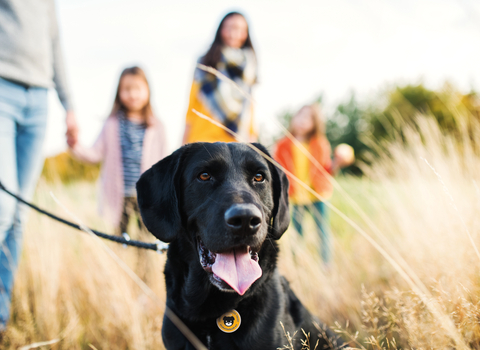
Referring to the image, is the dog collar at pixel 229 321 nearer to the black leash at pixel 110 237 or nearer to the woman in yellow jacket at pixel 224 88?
the black leash at pixel 110 237

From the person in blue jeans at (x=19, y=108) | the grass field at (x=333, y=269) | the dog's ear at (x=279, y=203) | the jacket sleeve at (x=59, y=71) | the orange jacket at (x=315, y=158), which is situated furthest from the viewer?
the orange jacket at (x=315, y=158)

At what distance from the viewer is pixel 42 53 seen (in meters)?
2.18

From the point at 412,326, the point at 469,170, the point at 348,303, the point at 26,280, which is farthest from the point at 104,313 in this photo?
the point at 469,170

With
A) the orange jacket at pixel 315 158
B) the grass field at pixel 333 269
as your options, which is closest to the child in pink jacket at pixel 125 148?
the grass field at pixel 333 269

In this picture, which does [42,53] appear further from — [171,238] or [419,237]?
[419,237]

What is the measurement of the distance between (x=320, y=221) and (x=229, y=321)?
256 cm

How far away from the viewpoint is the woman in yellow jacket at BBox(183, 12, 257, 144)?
10.3 ft

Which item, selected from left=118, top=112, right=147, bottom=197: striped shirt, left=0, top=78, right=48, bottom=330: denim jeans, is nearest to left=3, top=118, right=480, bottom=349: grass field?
left=0, top=78, right=48, bottom=330: denim jeans

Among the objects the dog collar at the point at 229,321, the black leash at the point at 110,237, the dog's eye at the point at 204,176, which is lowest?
the dog collar at the point at 229,321

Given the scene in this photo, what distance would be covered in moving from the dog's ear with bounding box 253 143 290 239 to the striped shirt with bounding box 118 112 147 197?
2032 millimetres

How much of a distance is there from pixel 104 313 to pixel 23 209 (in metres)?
1.10

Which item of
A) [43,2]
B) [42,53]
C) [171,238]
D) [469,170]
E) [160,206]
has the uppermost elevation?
[43,2]

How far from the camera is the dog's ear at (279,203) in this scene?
177cm

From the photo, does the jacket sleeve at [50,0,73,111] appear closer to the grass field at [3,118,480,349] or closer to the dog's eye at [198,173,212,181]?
the grass field at [3,118,480,349]
